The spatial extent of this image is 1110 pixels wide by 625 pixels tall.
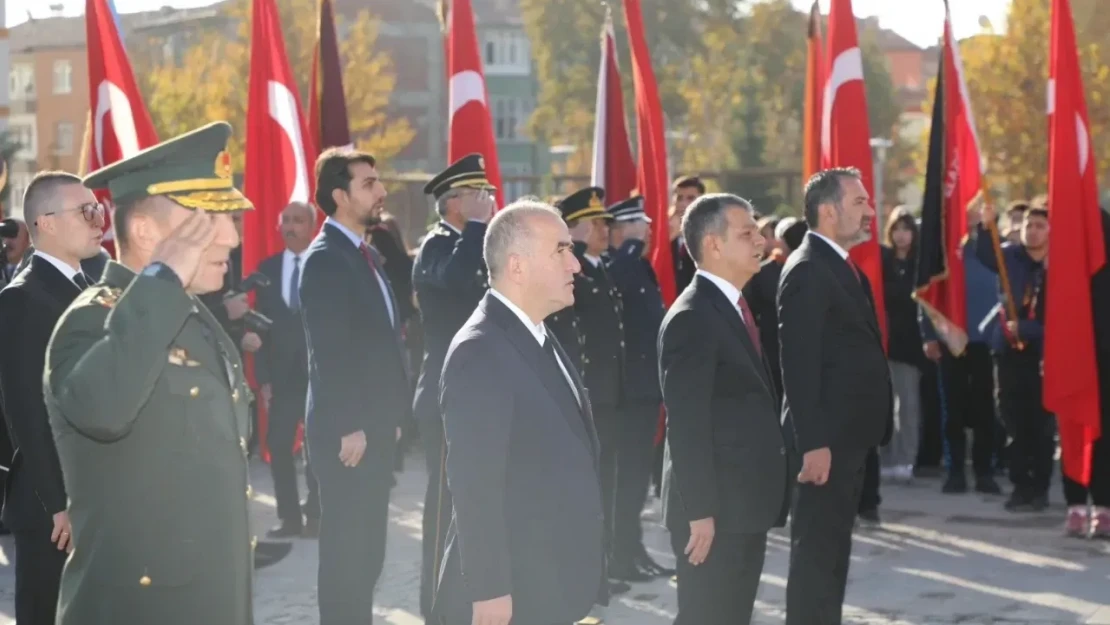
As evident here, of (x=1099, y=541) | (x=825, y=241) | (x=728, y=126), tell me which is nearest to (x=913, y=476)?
(x=1099, y=541)

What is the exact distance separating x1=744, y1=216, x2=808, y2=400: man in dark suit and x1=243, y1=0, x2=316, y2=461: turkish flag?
2.96m

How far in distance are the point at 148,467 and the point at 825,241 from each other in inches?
154

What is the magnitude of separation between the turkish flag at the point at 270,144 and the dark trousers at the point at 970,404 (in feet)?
17.1

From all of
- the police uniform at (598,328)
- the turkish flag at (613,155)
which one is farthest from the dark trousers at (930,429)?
the police uniform at (598,328)

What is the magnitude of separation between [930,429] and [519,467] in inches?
375

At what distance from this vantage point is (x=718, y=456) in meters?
5.95

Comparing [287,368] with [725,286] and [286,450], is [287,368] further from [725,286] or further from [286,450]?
[725,286]

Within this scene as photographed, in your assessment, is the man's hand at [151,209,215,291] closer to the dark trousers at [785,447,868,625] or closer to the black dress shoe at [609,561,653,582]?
the dark trousers at [785,447,868,625]

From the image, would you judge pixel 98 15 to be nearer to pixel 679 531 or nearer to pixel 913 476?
pixel 679 531

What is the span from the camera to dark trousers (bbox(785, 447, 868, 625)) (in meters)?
6.68

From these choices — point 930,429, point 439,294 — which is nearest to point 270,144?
point 439,294

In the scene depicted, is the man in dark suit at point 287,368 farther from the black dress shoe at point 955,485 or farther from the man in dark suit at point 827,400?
the black dress shoe at point 955,485

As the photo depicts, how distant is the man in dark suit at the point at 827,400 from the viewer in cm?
669

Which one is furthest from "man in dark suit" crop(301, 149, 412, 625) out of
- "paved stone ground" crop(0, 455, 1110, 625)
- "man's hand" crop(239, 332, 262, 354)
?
"man's hand" crop(239, 332, 262, 354)
